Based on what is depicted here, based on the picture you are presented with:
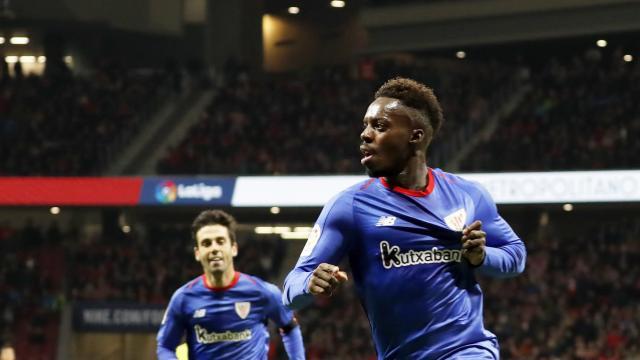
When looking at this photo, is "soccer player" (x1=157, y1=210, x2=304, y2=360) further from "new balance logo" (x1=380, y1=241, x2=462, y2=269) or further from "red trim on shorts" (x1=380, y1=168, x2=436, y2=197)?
"new balance logo" (x1=380, y1=241, x2=462, y2=269)

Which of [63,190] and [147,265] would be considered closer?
[63,190]

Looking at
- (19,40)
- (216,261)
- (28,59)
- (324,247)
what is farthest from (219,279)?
(28,59)

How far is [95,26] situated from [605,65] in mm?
13843

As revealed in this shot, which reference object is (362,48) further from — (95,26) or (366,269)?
(366,269)

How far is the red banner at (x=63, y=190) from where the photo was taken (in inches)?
1051

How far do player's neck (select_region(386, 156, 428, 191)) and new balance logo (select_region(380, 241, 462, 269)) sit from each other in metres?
0.28

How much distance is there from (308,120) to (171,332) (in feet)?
63.0

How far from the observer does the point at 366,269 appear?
16.3ft

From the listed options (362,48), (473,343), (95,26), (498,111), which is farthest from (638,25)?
(473,343)

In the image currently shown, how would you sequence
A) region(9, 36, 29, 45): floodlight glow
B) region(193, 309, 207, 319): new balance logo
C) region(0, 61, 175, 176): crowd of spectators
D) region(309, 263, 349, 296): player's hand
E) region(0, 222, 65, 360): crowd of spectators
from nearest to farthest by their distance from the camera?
region(309, 263, 349, 296): player's hand → region(193, 309, 207, 319): new balance logo → region(0, 222, 65, 360): crowd of spectators → region(0, 61, 175, 176): crowd of spectators → region(9, 36, 29, 45): floodlight glow

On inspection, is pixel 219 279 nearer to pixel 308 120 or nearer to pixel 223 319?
pixel 223 319

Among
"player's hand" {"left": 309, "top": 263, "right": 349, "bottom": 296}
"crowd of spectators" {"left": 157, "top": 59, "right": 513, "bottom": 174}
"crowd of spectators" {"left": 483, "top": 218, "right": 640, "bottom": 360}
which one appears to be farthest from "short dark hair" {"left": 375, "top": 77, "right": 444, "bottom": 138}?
"crowd of spectators" {"left": 157, "top": 59, "right": 513, "bottom": 174}

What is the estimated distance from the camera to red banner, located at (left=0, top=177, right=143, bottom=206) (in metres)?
26.7

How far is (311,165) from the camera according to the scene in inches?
1027
